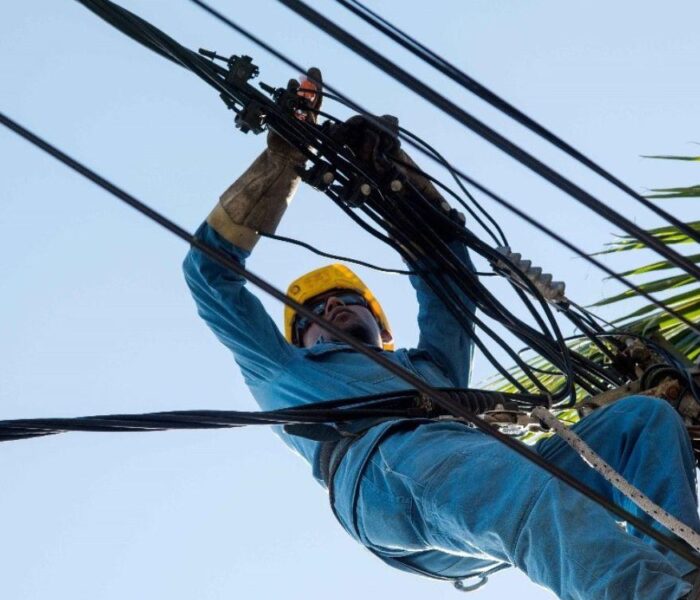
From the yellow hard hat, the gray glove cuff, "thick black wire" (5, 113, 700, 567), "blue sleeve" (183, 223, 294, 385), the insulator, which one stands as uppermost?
the yellow hard hat

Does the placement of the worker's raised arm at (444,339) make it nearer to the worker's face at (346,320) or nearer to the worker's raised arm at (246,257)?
the worker's face at (346,320)

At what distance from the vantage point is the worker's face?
6422 mm

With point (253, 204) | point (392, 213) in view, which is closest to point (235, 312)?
point (253, 204)

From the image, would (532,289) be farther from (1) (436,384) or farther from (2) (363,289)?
(2) (363,289)

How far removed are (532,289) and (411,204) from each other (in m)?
0.58

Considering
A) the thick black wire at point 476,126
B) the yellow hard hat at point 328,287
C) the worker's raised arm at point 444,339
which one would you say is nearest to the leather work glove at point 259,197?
the worker's raised arm at point 444,339

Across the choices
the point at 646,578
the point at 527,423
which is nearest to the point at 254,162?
the point at 527,423

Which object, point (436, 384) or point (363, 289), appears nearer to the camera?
point (436, 384)

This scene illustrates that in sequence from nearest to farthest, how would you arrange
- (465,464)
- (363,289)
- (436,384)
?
(465,464) → (436,384) → (363,289)

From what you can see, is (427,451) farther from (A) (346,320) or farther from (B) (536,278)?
(A) (346,320)

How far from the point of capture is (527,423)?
15.8ft

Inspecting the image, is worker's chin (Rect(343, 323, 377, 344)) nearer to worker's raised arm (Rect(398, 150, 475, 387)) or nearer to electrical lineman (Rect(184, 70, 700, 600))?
electrical lineman (Rect(184, 70, 700, 600))

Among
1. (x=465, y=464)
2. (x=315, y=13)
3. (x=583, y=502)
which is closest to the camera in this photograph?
(x=315, y=13)

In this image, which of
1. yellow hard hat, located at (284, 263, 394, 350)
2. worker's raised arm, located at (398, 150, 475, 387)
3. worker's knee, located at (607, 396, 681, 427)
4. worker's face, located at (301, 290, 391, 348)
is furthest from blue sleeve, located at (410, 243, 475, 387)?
worker's knee, located at (607, 396, 681, 427)
